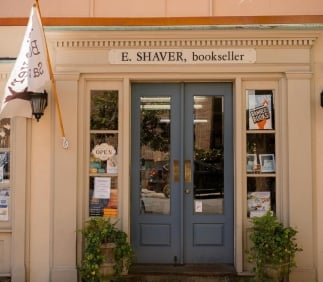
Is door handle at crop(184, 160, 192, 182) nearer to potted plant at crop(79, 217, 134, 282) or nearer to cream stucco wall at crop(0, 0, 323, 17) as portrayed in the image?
potted plant at crop(79, 217, 134, 282)

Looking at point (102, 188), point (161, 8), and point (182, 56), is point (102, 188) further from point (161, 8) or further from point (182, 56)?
point (161, 8)

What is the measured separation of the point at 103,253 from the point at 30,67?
239 centimetres

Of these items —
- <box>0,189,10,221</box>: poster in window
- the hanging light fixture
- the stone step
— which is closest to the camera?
the hanging light fixture

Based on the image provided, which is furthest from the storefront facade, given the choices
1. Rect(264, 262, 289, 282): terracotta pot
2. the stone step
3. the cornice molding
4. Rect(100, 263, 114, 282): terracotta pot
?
Rect(100, 263, 114, 282): terracotta pot

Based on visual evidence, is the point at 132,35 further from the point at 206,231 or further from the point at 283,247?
the point at 283,247

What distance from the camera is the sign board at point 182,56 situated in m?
6.62

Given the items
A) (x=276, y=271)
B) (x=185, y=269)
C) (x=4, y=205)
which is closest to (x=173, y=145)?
(x=185, y=269)

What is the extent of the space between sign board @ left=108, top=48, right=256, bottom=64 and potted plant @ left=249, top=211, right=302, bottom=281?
2083 millimetres

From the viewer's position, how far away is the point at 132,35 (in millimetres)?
6578

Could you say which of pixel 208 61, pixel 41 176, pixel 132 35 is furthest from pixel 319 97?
pixel 41 176

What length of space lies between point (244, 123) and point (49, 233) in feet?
9.74

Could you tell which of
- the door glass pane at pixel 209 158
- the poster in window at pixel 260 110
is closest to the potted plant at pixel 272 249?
the door glass pane at pixel 209 158

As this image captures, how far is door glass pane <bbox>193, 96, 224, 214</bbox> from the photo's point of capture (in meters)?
6.92

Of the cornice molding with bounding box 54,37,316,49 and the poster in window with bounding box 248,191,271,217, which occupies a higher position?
the cornice molding with bounding box 54,37,316,49
